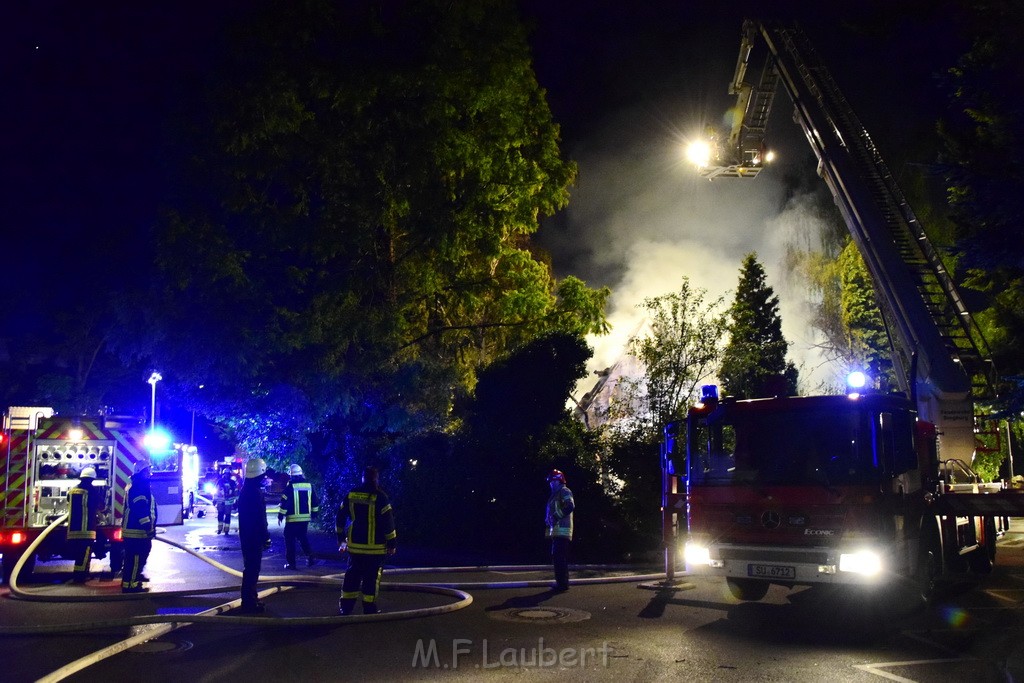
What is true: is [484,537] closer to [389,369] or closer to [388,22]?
[389,369]

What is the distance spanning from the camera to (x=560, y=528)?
11570 mm

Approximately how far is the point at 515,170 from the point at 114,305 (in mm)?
9173

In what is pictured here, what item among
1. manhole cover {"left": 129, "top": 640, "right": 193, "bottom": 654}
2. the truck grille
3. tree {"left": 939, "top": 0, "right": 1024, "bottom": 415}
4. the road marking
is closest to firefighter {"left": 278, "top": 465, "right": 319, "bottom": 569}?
manhole cover {"left": 129, "top": 640, "right": 193, "bottom": 654}

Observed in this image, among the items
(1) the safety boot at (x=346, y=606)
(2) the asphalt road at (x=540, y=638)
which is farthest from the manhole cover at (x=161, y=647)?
(1) the safety boot at (x=346, y=606)

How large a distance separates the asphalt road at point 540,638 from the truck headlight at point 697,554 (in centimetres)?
58

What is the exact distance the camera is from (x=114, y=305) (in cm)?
1833

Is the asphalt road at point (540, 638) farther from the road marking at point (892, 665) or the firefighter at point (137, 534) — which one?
the firefighter at point (137, 534)

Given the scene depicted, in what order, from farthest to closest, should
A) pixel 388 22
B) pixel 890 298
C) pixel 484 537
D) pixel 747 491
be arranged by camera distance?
pixel 388 22 < pixel 484 537 < pixel 890 298 < pixel 747 491

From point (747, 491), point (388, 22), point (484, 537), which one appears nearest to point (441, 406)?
point (484, 537)

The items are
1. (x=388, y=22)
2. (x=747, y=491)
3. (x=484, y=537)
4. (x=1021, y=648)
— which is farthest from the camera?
(x=388, y=22)

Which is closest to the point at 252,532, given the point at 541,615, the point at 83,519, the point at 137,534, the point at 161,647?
the point at 161,647

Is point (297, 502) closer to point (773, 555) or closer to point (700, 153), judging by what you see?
point (773, 555)

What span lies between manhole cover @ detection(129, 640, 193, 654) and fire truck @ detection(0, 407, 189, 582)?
16.6ft

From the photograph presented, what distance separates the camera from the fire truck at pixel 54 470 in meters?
12.5
